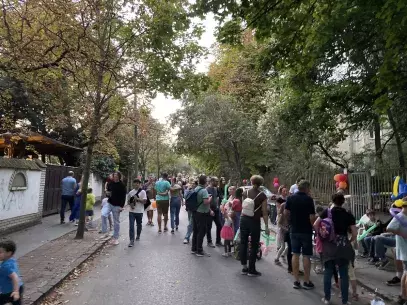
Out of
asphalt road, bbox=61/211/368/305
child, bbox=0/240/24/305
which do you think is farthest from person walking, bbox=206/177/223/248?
child, bbox=0/240/24/305

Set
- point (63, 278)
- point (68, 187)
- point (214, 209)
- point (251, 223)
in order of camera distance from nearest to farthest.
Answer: point (63, 278) < point (251, 223) < point (214, 209) < point (68, 187)

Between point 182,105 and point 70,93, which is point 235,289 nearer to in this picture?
point 70,93

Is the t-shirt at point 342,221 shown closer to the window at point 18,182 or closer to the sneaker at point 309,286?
the sneaker at point 309,286

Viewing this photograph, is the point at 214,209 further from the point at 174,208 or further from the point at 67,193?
the point at 67,193

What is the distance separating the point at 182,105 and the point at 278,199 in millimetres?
22011

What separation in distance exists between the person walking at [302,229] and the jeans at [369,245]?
2.63 meters

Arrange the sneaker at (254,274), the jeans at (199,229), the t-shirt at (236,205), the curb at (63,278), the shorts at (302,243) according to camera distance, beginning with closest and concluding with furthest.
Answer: the curb at (63,278) → the shorts at (302,243) → the sneaker at (254,274) → the t-shirt at (236,205) → the jeans at (199,229)

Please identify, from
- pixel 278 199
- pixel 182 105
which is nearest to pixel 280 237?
pixel 278 199

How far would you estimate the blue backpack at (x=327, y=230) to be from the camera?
18.5 ft

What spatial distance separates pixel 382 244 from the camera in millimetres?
7969

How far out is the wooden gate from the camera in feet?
51.4

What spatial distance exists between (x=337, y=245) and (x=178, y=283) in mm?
2734

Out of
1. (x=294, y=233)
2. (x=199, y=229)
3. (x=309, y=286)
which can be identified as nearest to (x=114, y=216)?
(x=199, y=229)

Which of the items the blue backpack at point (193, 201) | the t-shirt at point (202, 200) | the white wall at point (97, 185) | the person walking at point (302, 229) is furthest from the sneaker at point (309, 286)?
the white wall at point (97, 185)
